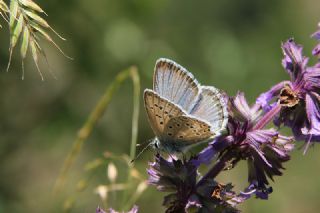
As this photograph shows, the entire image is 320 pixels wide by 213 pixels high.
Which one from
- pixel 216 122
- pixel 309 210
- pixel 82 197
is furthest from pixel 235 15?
pixel 216 122

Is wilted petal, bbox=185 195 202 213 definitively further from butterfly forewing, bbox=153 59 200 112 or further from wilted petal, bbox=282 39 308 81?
wilted petal, bbox=282 39 308 81

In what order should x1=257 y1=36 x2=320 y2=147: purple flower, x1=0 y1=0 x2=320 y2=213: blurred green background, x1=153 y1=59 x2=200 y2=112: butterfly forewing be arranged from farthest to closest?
x1=0 y1=0 x2=320 y2=213: blurred green background < x1=257 y1=36 x2=320 y2=147: purple flower < x1=153 y1=59 x2=200 y2=112: butterfly forewing

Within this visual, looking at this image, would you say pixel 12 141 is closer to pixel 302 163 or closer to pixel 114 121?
pixel 114 121

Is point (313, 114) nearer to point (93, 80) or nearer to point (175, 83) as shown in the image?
point (175, 83)

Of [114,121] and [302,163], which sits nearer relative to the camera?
[114,121]

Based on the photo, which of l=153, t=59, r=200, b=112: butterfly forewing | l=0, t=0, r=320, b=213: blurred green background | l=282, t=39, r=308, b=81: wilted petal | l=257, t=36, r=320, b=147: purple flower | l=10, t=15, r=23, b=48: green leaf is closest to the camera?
l=10, t=15, r=23, b=48: green leaf

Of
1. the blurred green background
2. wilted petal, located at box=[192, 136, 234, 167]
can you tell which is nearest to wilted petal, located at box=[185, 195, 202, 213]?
wilted petal, located at box=[192, 136, 234, 167]
